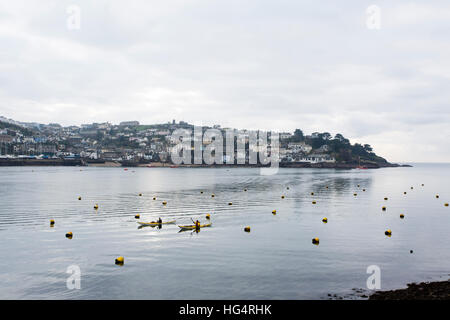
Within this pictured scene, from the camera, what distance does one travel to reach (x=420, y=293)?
77.2 feet

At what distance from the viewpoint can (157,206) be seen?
69938mm

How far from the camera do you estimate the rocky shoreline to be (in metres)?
22.6

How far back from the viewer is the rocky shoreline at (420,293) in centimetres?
2259

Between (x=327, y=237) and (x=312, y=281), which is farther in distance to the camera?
(x=327, y=237)

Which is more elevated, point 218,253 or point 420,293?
point 420,293

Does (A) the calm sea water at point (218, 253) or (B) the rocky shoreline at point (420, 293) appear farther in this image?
(A) the calm sea water at point (218, 253)

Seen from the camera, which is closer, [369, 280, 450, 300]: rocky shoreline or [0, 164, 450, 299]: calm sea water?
[369, 280, 450, 300]: rocky shoreline

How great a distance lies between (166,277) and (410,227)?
123ft

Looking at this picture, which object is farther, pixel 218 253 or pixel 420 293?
pixel 218 253

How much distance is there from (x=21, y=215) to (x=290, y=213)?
43.3 m
